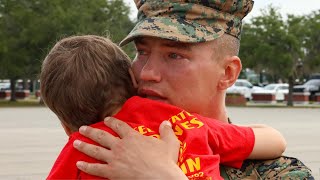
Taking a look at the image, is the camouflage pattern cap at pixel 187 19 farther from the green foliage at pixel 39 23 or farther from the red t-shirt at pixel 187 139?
the green foliage at pixel 39 23

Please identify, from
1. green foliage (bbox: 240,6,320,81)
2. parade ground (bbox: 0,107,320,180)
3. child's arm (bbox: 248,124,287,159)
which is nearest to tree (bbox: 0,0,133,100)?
green foliage (bbox: 240,6,320,81)

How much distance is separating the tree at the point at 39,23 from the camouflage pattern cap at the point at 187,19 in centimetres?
3176

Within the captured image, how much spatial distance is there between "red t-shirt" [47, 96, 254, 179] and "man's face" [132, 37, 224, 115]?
3.0 inches

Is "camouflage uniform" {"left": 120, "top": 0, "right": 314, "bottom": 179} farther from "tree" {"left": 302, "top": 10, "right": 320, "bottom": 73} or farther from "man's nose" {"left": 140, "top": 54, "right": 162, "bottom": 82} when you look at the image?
"tree" {"left": 302, "top": 10, "right": 320, "bottom": 73}

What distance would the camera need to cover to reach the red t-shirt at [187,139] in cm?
202

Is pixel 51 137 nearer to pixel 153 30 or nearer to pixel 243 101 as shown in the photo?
pixel 153 30

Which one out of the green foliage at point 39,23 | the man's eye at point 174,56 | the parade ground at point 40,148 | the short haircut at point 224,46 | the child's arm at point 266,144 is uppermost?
the short haircut at point 224,46

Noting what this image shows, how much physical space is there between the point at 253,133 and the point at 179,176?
1.44 feet

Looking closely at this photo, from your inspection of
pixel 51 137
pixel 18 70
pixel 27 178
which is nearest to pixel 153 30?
pixel 27 178

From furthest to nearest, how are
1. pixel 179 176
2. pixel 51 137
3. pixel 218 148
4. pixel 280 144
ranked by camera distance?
pixel 51 137 < pixel 280 144 < pixel 218 148 < pixel 179 176

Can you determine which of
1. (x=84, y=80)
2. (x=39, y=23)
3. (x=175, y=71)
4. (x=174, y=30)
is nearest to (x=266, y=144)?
(x=175, y=71)

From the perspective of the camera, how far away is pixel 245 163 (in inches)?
90.4

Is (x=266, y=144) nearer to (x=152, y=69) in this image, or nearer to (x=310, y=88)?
(x=152, y=69)

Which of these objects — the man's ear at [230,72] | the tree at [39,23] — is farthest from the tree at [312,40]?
the man's ear at [230,72]
